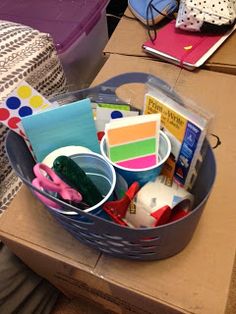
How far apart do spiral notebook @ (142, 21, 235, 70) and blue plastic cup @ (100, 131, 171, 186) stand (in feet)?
1.04

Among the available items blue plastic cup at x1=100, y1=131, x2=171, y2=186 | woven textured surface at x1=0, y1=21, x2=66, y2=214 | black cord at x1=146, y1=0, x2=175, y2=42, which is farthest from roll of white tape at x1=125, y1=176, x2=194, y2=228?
black cord at x1=146, y1=0, x2=175, y2=42

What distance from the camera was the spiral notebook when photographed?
0.75 m

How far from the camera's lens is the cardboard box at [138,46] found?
2.48 feet

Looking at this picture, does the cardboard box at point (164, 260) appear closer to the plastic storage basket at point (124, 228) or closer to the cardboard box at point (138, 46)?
the plastic storage basket at point (124, 228)

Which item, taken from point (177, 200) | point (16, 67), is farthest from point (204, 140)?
point (16, 67)

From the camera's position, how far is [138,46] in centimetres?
83

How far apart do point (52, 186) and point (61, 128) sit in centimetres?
12

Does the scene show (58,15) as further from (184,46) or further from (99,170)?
(99,170)

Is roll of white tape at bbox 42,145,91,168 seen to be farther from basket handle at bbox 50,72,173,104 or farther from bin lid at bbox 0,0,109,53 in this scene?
bin lid at bbox 0,0,109,53

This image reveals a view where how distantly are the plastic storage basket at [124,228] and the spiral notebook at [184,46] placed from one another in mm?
278

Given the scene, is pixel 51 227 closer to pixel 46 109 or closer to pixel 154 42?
pixel 46 109

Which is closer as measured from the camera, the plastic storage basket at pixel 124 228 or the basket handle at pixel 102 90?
the plastic storage basket at pixel 124 228

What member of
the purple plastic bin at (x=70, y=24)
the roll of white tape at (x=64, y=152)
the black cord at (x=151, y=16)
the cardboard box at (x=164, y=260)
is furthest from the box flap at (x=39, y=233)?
the black cord at (x=151, y=16)

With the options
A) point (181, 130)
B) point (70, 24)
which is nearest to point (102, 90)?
point (181, 130)
